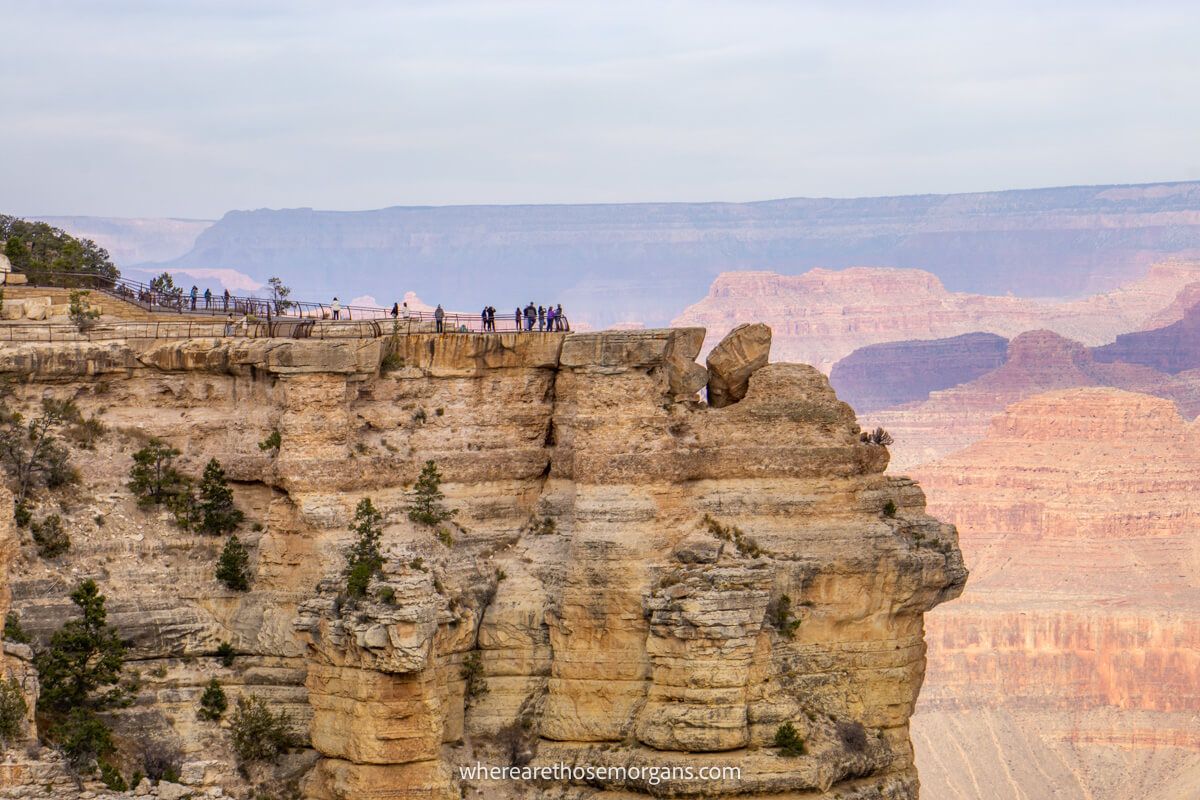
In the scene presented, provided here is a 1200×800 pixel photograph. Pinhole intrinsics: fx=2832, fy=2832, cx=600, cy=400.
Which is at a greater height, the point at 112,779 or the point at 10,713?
the point at 10,713

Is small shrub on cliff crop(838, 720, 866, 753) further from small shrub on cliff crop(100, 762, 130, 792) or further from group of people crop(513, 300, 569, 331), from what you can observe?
small shrub on cliff crop(100, 762, 130, 792)

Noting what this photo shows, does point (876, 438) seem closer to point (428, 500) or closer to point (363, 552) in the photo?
point (428, 500)

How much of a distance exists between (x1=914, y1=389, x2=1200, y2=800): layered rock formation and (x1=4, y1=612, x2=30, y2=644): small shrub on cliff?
81.1 meters

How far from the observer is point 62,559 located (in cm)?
5938

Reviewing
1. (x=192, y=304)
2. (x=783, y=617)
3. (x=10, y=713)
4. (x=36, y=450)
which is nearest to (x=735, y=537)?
(x=783, y=617)

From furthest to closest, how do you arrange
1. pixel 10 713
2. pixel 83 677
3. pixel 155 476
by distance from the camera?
pixel 155 476, pixel 83 677, pixel 10 713

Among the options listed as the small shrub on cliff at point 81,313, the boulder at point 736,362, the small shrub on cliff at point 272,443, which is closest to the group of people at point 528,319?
the boulder at point 736,362

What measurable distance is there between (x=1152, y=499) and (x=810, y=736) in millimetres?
141950

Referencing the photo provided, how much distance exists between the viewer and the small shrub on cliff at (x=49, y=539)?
2331 inches

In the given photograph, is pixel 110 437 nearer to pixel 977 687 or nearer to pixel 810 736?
pixel 810 736

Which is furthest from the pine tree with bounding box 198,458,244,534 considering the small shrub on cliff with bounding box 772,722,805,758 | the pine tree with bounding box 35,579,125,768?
the small shrub on cliff with bounding box 772,722,805,758

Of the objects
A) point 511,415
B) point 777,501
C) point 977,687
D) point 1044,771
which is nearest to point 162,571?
point 511,415

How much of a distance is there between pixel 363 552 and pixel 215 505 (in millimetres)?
4335

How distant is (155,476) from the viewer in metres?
61.5
